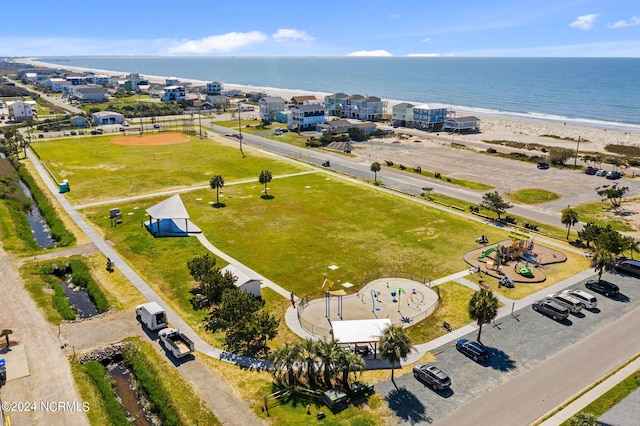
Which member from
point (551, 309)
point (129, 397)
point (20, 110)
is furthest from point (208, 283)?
point (20, 110)

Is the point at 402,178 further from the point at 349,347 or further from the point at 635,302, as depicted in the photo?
the point at 349,347

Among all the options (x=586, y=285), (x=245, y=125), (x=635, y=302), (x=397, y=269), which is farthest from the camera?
(x=245, y=125)

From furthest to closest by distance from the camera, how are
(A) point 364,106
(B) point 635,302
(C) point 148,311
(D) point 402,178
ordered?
(A) point 364,106, (D) point 402,178, (B) point 635,302, (C) point 148,311

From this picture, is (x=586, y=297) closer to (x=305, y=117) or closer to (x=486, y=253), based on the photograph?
(x=486, y=253)

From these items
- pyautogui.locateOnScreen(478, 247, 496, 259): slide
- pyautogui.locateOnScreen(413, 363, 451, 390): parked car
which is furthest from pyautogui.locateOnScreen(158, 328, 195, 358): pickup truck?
pyautogui.locateOnScreen(478, 247, 496, 259): slide

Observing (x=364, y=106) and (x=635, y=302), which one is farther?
(x=364, y=106)

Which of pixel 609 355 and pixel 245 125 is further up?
pixel 245 125

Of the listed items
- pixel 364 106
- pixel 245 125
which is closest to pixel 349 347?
pixel 245 125

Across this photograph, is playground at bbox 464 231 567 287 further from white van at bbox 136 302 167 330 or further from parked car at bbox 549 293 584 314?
white van at bbox 136 302 167 330
